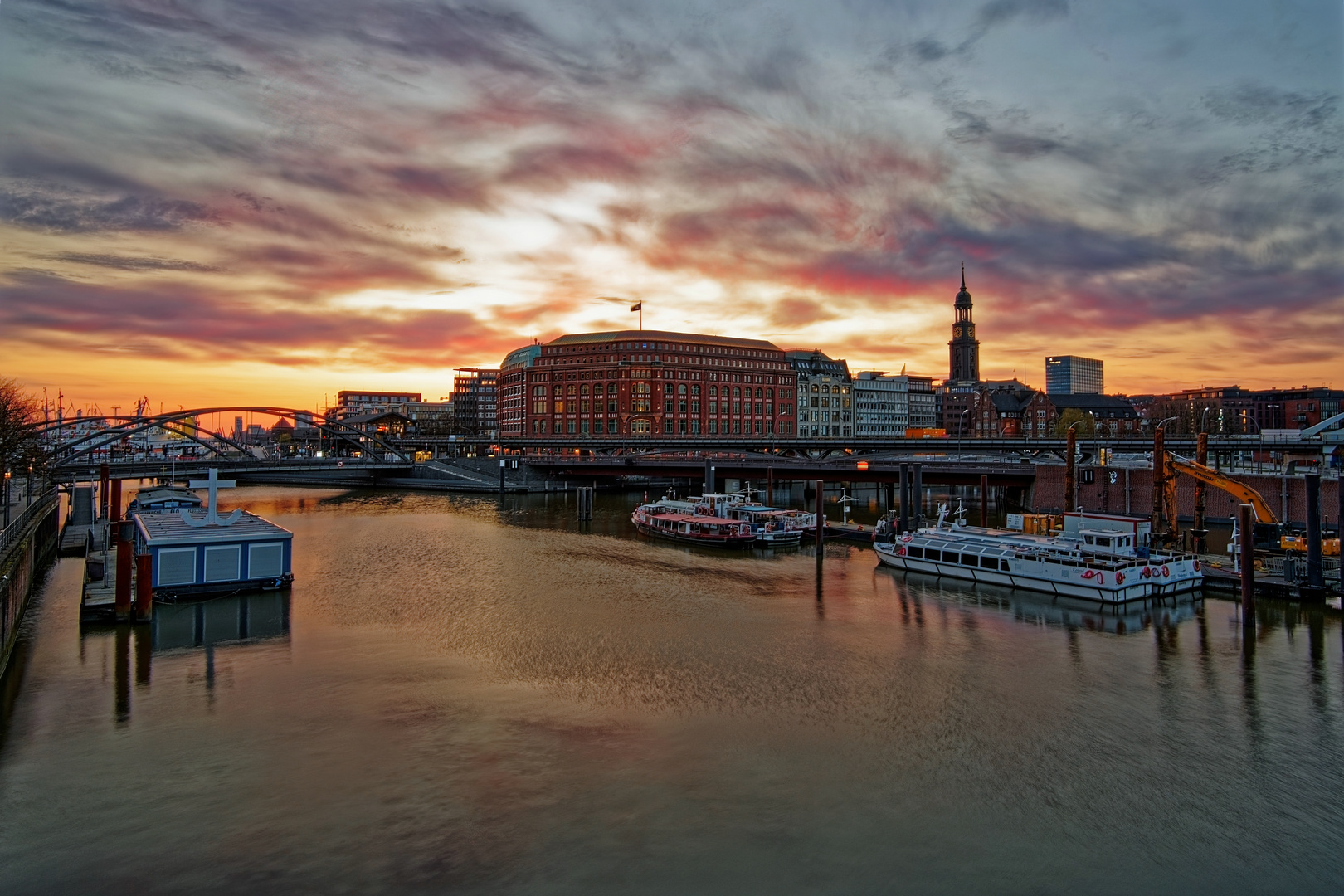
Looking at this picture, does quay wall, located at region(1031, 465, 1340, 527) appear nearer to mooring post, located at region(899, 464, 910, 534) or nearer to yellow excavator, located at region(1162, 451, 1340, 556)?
yellow excavator, located at region(1162, 451, 1340, 556)

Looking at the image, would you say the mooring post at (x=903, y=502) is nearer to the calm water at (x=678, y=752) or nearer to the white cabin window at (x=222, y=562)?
the calm water at (x=678, y=752)

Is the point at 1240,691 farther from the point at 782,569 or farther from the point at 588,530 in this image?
the point at 588,530

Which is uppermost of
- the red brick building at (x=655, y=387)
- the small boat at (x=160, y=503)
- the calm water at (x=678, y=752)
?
the red brick building at (x=655, y=387)

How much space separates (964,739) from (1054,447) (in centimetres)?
9036

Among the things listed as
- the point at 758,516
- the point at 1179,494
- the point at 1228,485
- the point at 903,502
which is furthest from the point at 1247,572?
the point at 1179,494

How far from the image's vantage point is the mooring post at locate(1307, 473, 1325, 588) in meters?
36.9

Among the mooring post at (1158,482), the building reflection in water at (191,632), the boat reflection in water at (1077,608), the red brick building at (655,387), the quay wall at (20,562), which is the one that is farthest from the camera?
the red brick building at (655,387)

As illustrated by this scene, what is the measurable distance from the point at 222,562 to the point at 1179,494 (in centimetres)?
7879

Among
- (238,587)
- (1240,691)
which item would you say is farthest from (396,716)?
(1240,691)

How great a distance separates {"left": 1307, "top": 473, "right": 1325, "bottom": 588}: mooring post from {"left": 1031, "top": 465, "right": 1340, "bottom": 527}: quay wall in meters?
28.4

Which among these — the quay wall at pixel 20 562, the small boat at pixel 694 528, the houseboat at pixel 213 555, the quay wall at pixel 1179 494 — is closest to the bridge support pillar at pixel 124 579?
the houseboat at pixel 213 555

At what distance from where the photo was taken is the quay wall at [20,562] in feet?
99.0

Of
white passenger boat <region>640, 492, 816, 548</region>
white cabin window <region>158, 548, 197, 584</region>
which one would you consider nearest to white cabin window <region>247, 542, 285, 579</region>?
white cabin window <region>158, 548, 197, 584</region>

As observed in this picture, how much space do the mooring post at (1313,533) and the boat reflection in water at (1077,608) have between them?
482cm
